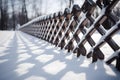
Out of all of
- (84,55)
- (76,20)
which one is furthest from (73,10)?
(84,55)

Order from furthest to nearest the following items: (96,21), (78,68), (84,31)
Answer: (84,31)
(96,21)
(78,68)

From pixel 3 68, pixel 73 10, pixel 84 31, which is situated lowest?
pixel 3 68

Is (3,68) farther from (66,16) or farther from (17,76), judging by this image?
(66,16)

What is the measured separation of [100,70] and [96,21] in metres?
0.61

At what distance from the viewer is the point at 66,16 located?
3.06m

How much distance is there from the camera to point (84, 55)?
7.68 feet

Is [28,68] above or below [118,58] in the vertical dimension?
below

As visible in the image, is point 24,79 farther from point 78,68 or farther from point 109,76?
point 109,76

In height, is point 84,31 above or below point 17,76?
above

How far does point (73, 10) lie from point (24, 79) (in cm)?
160

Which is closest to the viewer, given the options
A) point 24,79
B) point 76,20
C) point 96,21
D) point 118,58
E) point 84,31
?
point 24,79

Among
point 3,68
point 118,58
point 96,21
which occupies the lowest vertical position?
point 3,68

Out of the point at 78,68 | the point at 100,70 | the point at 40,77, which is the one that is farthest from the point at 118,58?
the point at 40,77

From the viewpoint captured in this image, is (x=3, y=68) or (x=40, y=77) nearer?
(x=40, y=77)
